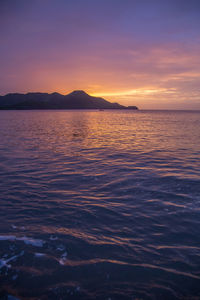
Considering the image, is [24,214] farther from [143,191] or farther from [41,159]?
[41,159]

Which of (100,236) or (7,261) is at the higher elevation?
(100,236)

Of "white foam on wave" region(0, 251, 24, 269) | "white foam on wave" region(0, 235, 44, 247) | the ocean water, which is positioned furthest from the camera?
"white foam on wave" region(0, 235, 44, 247)

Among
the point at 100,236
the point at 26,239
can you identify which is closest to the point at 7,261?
the point at 26,239

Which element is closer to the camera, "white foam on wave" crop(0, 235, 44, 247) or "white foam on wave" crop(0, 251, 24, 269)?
"white foam on wave" crop(0, 251, 24, 269)

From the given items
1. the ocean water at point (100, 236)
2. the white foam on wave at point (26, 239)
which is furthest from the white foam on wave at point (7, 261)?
the white foam on wave at point (26, 239)

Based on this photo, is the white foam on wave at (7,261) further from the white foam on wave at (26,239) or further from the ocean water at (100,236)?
the white foam on wave at (26,239)

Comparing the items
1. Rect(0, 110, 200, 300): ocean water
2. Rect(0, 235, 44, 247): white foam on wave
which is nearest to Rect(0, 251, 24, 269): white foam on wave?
Rect(0, 110, 200, 300): ocean water

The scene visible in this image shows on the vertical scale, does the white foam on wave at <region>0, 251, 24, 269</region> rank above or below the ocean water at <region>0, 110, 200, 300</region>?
below

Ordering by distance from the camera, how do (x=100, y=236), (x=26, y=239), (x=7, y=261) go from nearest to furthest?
(x=7, y=261) < (x=26, y=239) < (x=100, y=236)

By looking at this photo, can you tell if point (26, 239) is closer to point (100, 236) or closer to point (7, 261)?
point (7, 261)

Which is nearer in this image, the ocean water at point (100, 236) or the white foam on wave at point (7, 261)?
the ocean water at point (100, 236)

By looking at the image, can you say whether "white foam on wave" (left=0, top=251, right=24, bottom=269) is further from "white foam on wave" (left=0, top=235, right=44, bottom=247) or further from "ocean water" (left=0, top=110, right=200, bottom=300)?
"white foam on wave" (left=0, top=235, right=44, bottom=247)

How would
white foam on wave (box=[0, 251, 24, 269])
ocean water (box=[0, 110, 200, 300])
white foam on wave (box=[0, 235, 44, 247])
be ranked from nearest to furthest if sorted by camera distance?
1. ocean water (box=[0, 110, 200, 300])
2. white foam on wave (box=[0, 251, 24, 269])
3. white foam on wave (box=[0, 235, 44, 247])

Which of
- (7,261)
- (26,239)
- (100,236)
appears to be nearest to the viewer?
(7,261)
